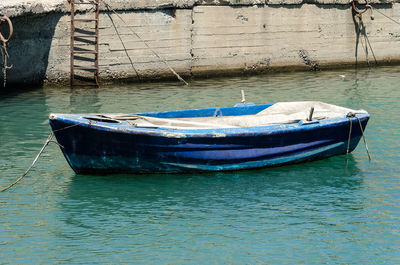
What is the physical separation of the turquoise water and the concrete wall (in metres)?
4.80

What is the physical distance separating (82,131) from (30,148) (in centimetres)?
263

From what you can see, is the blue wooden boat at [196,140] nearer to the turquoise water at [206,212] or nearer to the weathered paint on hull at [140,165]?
the weathered paint on hull at [140,165]

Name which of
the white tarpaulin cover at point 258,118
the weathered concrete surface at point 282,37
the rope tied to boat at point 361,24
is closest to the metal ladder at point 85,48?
the weathered concrete surface at point 282,37

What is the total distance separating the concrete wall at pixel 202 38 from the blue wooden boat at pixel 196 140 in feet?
22.6

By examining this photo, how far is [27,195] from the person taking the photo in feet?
33.7

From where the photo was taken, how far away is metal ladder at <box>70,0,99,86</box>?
18.4m

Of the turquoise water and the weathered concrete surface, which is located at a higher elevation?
the weathered concrete surface

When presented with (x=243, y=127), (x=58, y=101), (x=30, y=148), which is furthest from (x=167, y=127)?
(x=58, y=101)

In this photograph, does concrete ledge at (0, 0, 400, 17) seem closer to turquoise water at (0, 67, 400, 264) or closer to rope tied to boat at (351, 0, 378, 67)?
rope tied to boat at (351, 0, 378, 67)

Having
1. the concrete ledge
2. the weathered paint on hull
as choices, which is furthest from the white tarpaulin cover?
the concrete ledge

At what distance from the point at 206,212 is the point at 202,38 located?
36.6 ft

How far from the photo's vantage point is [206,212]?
9.48m

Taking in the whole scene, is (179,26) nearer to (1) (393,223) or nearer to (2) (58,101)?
(2) (58,101)

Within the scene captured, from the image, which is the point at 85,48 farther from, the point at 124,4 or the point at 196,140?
the point at 196,140
